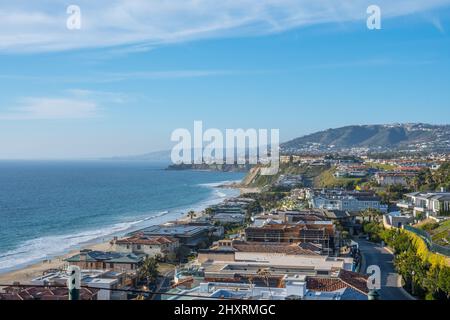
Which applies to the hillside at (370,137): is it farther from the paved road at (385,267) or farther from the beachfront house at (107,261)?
the beachfront house at (107,261)

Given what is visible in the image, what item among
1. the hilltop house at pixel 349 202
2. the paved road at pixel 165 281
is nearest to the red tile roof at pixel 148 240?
the paved road at pixel 165 281

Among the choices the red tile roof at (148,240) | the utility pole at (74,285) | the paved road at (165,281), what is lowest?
the paved road at (165,281)

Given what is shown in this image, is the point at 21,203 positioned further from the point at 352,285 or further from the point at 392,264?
the point at 352,285

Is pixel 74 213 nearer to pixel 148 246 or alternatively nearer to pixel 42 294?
pixel 148 246

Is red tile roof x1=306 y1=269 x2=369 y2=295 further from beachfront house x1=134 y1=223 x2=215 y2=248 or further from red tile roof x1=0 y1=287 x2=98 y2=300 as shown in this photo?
beachfront house x1=134 y1=223 x2=215 y2=248

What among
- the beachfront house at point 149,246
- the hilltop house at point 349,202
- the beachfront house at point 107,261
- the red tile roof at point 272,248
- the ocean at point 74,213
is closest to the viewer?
the red tile roof at point 272,248

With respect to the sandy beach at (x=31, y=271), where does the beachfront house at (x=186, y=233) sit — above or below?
above

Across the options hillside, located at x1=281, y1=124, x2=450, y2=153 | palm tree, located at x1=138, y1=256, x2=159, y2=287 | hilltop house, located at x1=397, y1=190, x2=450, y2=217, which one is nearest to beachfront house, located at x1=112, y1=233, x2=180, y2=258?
palm tree, located at x1=138, y1=256, x2=159, y2=287

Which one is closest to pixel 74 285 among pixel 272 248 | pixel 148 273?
pixel 148 273
